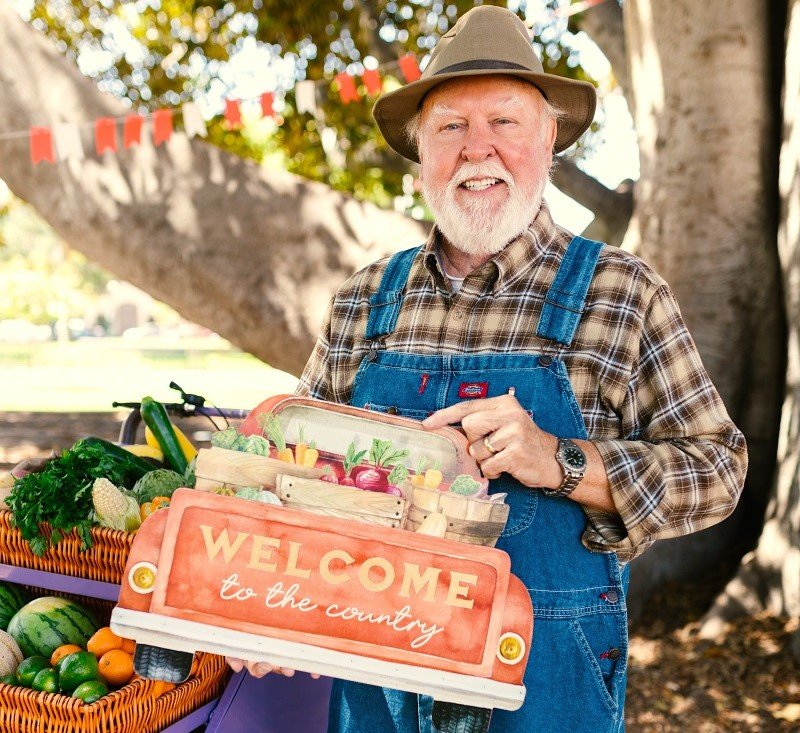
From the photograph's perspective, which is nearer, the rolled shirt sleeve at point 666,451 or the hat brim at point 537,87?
the rolled shirt sleeve at point 666,451

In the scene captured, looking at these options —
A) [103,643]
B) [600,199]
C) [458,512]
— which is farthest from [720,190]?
[103,643]

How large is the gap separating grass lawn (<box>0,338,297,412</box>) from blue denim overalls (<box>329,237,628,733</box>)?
1094 cm

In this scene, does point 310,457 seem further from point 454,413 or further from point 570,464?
point 570,464

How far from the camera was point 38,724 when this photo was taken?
1751 mm

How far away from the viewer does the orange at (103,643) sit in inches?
76.0

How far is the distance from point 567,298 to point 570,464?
41cm

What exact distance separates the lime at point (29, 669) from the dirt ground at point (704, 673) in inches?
122

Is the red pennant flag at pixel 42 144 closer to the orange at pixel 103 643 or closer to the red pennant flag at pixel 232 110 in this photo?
the red pennant flag at pixel 232 110

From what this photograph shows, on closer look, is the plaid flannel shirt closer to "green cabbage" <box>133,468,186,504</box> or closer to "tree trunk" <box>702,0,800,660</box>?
"green cabbage" <box>133,468,186,504</box>

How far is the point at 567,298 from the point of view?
191 centimetres

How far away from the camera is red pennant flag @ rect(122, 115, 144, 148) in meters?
4.41

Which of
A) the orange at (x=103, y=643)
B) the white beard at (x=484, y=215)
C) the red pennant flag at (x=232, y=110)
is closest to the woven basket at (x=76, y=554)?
the orange at (x=103, y=643)

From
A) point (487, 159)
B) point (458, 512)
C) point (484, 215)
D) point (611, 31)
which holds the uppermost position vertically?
point (611, 31)

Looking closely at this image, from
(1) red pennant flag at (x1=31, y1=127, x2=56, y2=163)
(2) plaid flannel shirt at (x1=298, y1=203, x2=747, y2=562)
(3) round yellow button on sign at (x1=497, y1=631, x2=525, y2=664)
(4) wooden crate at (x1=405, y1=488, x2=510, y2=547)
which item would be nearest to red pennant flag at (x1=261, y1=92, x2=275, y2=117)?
(1) red pennant flag at (x1=31, y1=127, x2=56, y2=163)
